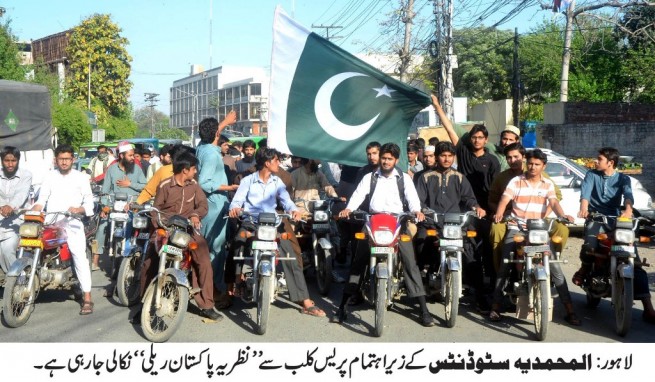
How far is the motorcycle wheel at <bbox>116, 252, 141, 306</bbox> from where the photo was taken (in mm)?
8062

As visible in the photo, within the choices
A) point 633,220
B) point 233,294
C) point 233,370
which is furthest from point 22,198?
point 633,220

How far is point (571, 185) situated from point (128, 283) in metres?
8.48

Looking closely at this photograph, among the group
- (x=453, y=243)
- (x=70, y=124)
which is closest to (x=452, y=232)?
(x=453, y=243)

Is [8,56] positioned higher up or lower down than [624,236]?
higher up

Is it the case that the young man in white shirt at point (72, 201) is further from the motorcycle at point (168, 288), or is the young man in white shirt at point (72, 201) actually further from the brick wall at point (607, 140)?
the brick wall at point (607, 140)

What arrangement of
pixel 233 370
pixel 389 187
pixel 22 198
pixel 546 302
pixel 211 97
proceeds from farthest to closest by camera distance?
1. pixel 211 97
2. pixel 22 198
3. pixel 389 187
4. pixel 546 302
5. pixel 233 370

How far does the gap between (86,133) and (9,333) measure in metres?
40.4

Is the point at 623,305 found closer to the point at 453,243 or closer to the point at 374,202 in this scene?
the point at 453,243

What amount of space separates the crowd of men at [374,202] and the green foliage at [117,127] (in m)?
50.0

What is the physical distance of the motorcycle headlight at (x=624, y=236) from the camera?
6.81m

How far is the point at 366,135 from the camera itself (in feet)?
27.8

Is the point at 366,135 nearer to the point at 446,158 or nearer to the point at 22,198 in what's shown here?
the point at 446,158

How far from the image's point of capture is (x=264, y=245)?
695cm

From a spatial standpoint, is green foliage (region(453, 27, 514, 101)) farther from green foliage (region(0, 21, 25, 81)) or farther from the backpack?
the backpack
